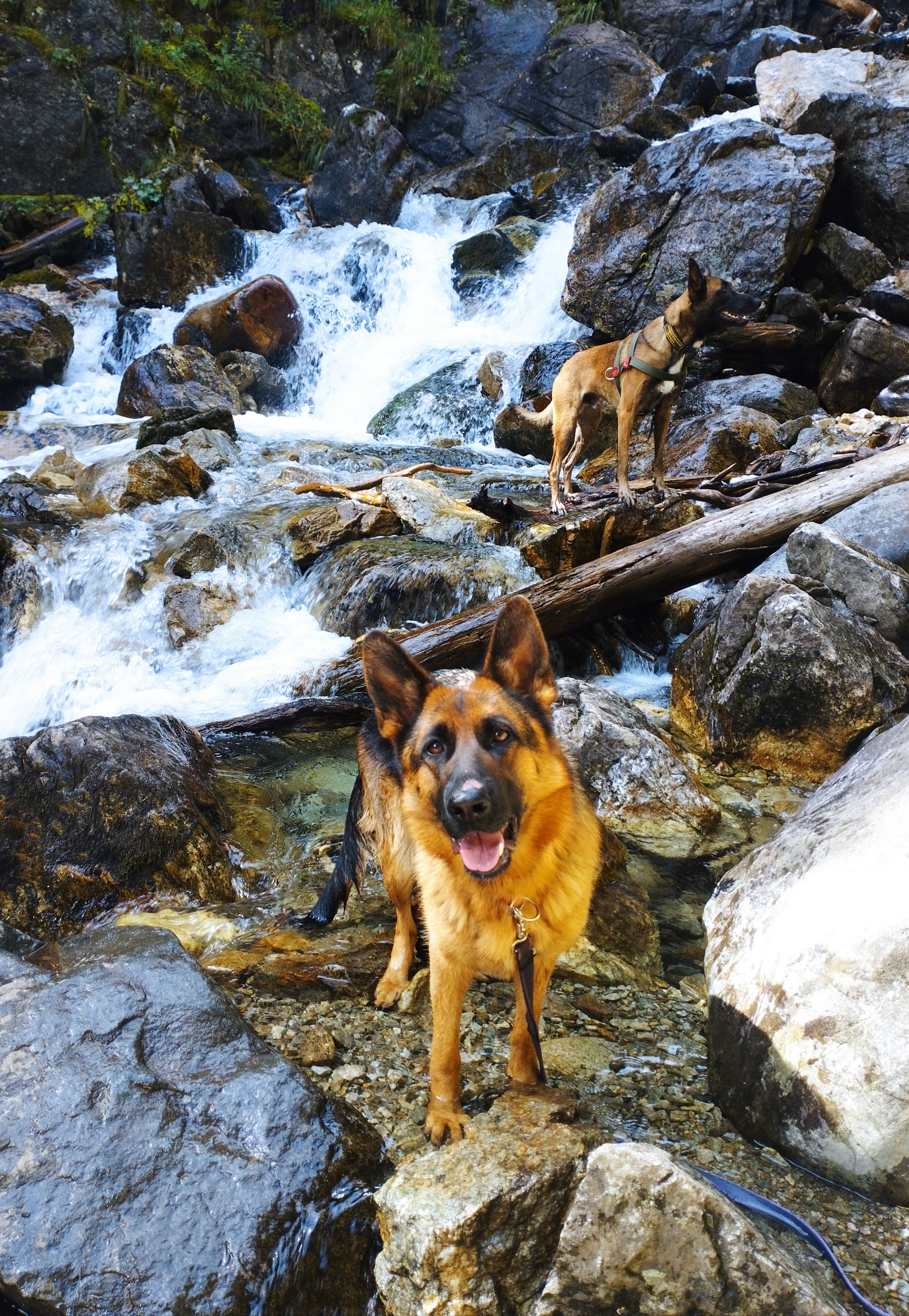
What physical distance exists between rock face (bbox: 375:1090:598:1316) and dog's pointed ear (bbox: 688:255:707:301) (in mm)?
8725

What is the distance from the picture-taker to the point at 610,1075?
8.37 feet

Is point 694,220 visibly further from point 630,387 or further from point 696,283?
point 630,387

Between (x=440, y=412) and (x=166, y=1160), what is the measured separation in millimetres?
15331

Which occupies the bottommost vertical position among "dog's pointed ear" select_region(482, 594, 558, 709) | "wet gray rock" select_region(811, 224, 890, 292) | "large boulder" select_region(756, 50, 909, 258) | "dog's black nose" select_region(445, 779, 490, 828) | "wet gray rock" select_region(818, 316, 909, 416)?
"dog's black nose" select_region(445, 779, 490, 828)

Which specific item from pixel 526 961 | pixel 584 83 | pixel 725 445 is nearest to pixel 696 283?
pixel 725 445

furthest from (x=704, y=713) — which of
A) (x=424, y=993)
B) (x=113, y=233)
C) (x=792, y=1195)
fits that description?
(x=113, y=233)

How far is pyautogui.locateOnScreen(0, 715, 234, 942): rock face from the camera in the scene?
3.51 m

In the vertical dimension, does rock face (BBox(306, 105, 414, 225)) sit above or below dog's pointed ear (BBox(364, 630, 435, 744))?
above

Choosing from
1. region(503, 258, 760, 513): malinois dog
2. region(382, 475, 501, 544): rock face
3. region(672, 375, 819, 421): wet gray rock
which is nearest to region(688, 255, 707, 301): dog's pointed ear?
region(503, 258, 760, 513): malinois dog

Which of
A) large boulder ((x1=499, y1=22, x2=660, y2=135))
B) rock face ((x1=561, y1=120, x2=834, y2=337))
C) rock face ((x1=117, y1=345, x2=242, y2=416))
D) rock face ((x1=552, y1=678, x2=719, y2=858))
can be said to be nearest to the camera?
rock face ((x1=552, y1=678, x2=719, y2=858))

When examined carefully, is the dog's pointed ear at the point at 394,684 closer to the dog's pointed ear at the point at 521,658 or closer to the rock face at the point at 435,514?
the dog's pointed ear at the point at 521,658

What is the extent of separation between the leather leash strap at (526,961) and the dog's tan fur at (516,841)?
22 mm

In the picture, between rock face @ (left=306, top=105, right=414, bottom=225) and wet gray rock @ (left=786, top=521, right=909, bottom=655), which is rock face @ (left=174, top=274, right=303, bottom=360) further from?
wet gray rock @ (left=786, top=521, right=909, bottom=655)

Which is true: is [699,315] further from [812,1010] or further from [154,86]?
[154,86]
